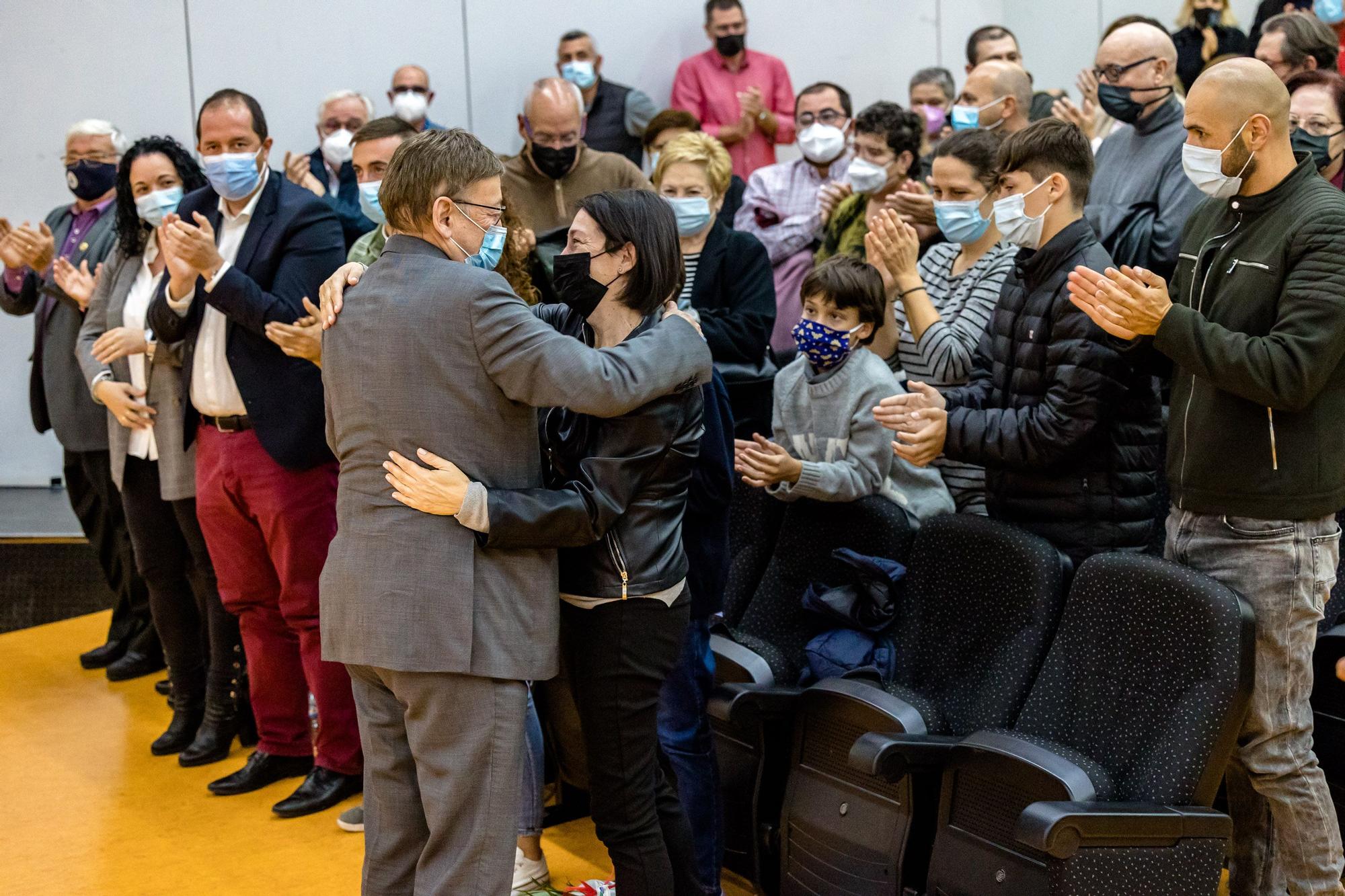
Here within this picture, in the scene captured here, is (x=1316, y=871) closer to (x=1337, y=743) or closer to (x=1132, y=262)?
(x=1337, y=743)

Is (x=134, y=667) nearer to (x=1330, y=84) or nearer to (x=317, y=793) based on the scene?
(x=317, y=793)

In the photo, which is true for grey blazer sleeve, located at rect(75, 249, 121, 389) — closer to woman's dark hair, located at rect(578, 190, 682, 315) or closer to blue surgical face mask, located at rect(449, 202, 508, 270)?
blue surgical face mask, located at rect(449, 202, 508, 270)

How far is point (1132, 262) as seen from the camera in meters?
3.42

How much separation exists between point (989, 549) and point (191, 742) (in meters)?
2.49

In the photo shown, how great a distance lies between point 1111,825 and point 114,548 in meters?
3.77

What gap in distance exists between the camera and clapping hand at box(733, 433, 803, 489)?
2.95m

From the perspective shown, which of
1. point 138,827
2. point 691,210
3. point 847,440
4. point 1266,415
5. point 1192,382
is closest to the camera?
point 1266,415

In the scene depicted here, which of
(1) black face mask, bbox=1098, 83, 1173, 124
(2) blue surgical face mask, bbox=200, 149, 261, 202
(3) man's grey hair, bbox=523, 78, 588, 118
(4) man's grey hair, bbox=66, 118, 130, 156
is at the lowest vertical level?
(2) blue surgical face mask, bbox=200, 149, 261, 202

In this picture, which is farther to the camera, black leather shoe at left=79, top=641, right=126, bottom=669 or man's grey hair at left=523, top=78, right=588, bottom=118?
black leather shoe at left=79, top=641, right=126, bottom=669

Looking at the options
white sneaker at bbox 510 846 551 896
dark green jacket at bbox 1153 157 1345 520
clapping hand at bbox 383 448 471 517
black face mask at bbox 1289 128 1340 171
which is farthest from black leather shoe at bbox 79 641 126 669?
black face mask at bbox 1289 128 1340 171

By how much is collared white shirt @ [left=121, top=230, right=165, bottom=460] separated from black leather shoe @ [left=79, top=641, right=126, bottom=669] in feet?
3.96

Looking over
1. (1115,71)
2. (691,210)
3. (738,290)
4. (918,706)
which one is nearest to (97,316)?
(691,210)

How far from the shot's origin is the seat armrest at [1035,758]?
7.22 ft

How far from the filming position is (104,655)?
15.5 feet
